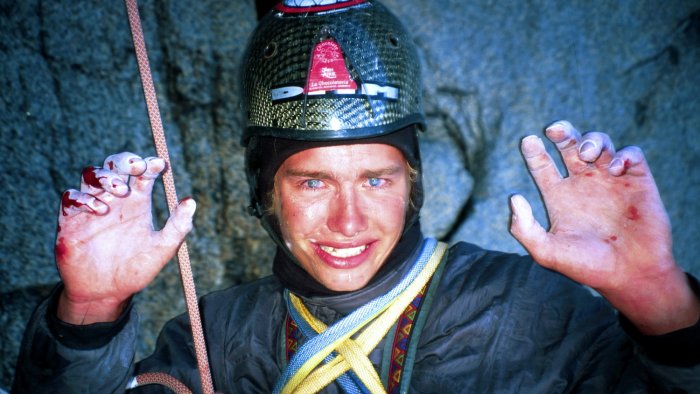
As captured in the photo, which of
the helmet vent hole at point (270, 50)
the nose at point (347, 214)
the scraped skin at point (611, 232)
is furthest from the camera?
the helmet vent hole at point (270, 50)

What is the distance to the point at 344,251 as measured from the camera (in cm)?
212

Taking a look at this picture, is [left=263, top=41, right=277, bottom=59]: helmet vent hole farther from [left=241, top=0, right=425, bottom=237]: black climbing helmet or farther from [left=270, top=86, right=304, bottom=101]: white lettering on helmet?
[left=270, top=86, right=304, bottom=101]: white lettering on helmet

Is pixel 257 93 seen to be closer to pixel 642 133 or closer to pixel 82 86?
pixel 82 86

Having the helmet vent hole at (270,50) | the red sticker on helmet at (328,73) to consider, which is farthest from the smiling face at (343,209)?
the helmet vent hole at (270,50)

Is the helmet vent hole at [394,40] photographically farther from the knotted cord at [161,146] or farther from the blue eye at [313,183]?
the knotted cord at [161,146]

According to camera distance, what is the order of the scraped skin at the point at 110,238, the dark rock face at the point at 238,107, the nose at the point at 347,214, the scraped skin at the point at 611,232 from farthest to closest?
the dark rock face at the point at 238,107
the nose at the point at 347,214
the scraped skin at the point at 110,238
the scraped skin at the point at 611,232

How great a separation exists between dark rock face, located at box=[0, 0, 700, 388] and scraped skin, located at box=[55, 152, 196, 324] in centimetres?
141

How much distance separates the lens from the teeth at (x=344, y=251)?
6.95 feet

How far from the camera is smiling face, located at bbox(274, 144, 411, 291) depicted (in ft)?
6.80

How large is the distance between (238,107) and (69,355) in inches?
68.1

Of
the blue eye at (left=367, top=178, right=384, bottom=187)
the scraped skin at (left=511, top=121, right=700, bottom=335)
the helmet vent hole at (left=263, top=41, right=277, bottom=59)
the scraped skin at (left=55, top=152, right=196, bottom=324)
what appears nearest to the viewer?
the scraped skin at (left=511, top=121, right=700, bottom=335)

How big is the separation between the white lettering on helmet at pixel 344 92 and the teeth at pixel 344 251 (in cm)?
61

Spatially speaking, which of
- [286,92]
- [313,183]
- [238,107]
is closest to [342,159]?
[313,183]

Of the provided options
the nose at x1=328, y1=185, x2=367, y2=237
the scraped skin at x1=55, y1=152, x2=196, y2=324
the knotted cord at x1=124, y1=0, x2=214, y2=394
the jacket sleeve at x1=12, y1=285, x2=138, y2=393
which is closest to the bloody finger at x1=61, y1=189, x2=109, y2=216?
the scraped skin at x1=55, y1=152, x2=196, y2=324
